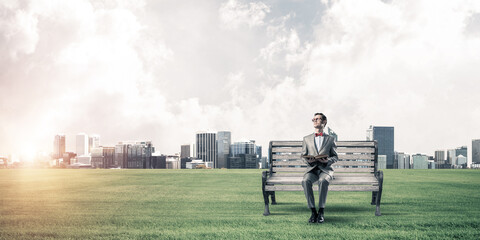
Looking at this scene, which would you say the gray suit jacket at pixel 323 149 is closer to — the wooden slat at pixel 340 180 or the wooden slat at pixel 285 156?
the wooden slat at pixel 340 180

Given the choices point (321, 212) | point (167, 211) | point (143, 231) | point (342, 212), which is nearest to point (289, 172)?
point (342, 212)

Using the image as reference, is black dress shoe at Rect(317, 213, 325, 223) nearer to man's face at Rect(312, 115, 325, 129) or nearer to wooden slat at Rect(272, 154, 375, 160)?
man's face at Rect(312, 115, 325, 129)

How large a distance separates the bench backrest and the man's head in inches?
57.5

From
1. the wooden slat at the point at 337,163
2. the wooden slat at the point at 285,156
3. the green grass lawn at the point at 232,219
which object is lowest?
the green grass lawn at the point at 232,219

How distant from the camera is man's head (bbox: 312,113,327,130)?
23.8ft

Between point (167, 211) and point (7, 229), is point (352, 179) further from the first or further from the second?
point (7, 229)

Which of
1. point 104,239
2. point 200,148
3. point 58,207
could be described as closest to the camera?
point 104,239

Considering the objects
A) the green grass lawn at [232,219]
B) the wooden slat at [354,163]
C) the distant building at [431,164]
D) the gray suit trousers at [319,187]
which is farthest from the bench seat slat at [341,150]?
the distant building at [431,164]

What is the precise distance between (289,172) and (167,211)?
262 centimetres

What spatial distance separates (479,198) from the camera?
11312mm

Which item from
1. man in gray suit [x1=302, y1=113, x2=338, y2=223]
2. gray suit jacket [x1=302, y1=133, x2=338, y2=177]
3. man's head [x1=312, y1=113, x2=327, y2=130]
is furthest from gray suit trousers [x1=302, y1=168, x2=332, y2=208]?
man's head [x1=312, y1=113, x2=327, y2=130]

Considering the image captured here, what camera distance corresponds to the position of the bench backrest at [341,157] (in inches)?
340

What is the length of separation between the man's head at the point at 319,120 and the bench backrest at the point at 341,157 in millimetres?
1462

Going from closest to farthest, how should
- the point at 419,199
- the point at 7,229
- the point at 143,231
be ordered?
the point at 143,231 < the point at 7,229 < the point at 419,199
